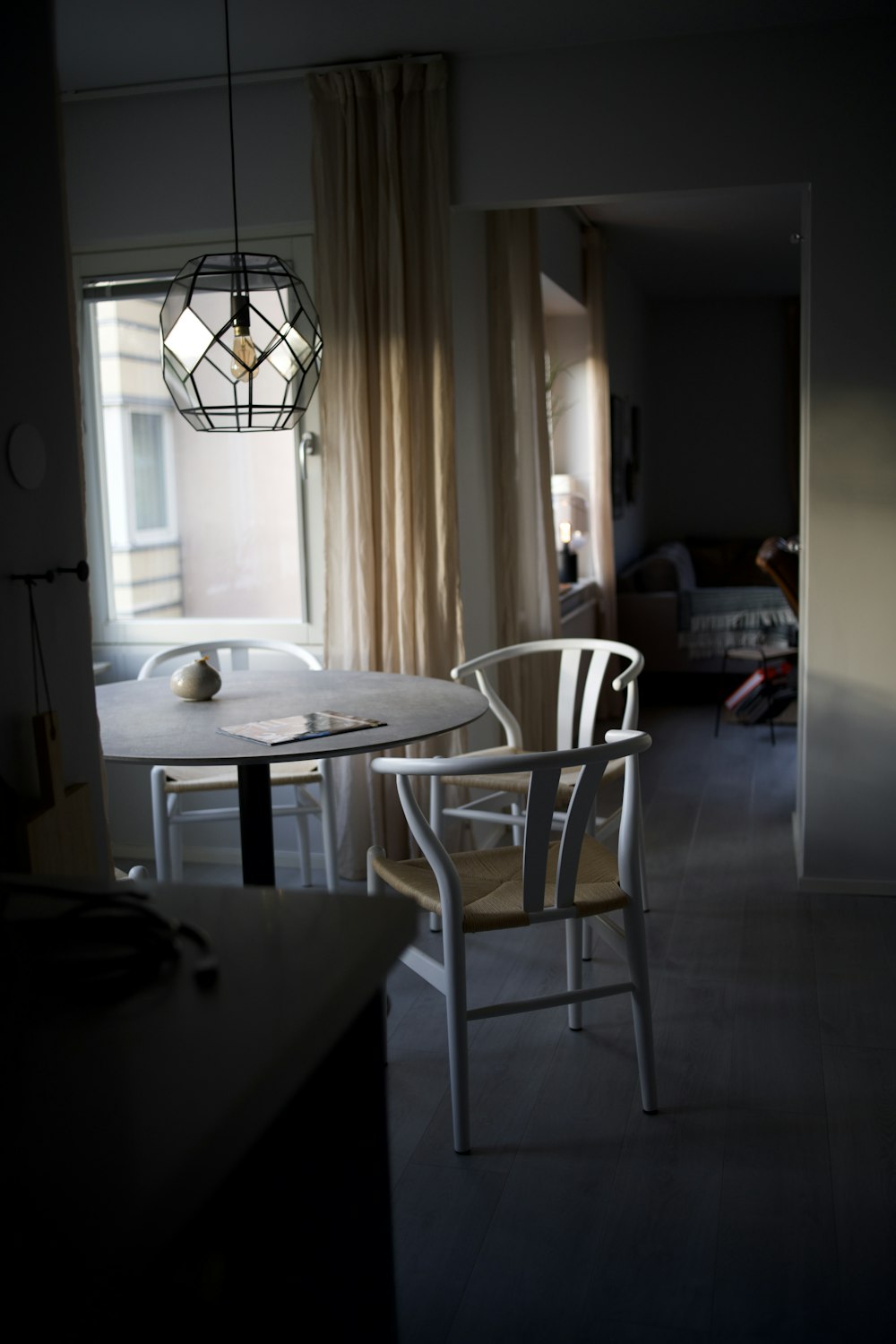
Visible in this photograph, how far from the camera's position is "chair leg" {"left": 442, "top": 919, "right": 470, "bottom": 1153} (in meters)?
2.25

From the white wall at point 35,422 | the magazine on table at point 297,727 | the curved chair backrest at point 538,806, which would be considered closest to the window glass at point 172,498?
the magazine on table at point 297,727

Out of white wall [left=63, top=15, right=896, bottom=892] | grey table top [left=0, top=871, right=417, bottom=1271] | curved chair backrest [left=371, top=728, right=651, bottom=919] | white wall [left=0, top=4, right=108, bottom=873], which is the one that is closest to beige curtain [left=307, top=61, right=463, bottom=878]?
white wall [left=63, top=15, right=896, bottom=892]

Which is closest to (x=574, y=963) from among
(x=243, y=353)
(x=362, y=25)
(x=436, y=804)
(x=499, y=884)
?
(x=499, y=884)

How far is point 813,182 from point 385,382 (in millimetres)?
1337

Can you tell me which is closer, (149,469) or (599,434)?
(149,469)

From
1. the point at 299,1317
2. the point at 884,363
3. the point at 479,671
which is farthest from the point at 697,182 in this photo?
the point at 299,1317

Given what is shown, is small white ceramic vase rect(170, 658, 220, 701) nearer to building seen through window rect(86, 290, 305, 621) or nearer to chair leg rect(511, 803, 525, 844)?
chair leg rect(511, 803, 525, 844)

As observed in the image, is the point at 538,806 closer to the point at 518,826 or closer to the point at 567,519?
the point at 518,826

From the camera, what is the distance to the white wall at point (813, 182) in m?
3.31

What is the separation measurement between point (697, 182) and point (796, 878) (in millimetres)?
2104

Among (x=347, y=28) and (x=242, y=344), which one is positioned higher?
(x=347, y=28)

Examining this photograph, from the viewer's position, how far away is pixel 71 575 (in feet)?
5.46

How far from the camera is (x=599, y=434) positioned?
6680mm

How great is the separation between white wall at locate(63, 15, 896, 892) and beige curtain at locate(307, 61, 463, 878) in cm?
13
